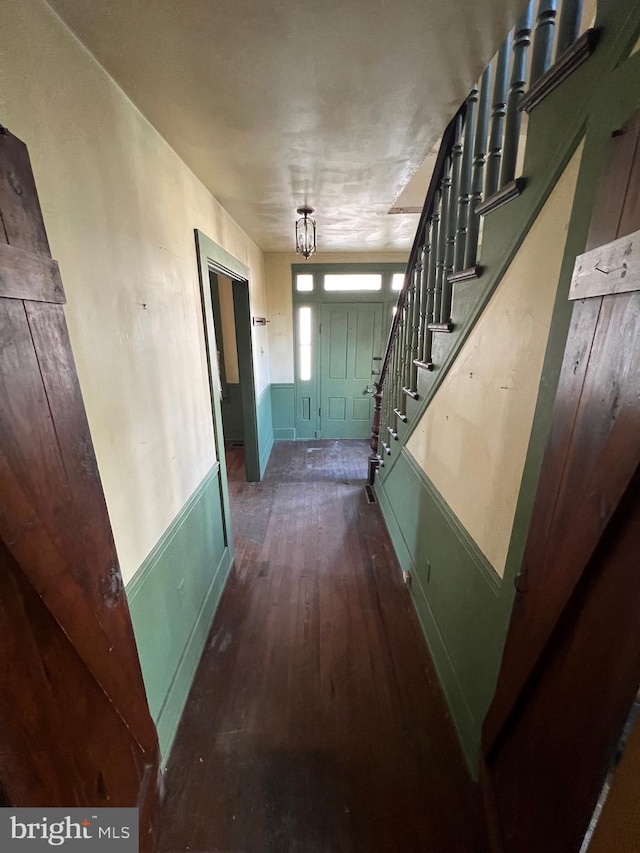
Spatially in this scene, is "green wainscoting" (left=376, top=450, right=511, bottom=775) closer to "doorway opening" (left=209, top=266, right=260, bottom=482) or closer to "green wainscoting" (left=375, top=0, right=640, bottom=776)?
"green wainscoting" (left=375, top=0, right=640, bottom=776)

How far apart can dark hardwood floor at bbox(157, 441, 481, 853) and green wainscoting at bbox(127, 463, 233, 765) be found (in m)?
0.11

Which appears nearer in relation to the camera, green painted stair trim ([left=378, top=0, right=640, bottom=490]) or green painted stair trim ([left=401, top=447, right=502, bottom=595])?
green painted stair trim ([left=378, top=0, right=640, bottom=490])

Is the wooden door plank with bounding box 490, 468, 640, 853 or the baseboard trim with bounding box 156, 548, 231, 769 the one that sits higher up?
the wooden door plank with bounding box 490, 468, 640, 853

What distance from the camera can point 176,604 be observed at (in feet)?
4.89

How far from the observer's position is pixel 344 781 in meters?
1.25

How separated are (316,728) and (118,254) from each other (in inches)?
79.2

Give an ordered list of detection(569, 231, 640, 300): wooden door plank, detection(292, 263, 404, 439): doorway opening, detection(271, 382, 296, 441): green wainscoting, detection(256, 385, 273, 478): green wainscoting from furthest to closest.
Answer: detection(271, 382, 296, 441): green wainscoting → detection(292, 263, 404, 439): doorway opening → detection(256, 385, 273, 478): green wainscoting → detection(569, 231, 640, 300): wooden door plank

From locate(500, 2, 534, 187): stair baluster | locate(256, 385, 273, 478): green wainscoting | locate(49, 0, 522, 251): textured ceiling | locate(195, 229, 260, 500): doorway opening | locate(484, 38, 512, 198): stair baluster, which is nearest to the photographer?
locate(49, 0, 522, 251): textured ceiling

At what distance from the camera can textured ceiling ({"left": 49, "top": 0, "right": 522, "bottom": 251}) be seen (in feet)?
2.68

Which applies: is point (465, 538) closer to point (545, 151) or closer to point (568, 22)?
point (545, 151)

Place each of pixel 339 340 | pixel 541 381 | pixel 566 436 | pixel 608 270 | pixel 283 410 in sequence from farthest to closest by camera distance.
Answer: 1. pixel 283 410
2. pixel 339 340
3. pixel 541 381
4. pixel 566 436
5. pixel 608 270

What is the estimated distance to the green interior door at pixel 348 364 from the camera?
4.41m
